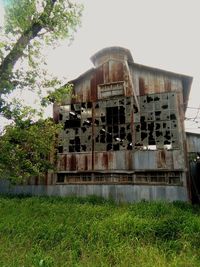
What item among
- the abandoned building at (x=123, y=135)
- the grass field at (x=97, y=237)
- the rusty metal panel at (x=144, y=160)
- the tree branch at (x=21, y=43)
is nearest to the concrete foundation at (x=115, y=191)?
the abandoned building at (x=123, y=135)

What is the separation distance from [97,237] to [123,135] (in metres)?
8.98

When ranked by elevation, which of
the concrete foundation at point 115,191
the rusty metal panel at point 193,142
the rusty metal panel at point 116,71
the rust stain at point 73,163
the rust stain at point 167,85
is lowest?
the concrete foundation at point 115,191

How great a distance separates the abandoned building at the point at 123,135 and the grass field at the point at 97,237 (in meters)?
2.98

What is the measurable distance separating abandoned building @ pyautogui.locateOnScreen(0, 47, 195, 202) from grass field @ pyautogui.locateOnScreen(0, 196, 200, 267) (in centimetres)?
298

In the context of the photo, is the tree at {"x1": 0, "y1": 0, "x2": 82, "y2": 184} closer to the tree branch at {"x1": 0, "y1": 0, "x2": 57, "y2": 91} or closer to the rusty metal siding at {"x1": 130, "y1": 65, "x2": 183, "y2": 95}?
the tree branch at {"x1": 0, "y1": 0, "x2": 57, "y2": 91}

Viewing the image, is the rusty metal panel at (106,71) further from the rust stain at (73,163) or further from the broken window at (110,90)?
the rust stain at (73,163)

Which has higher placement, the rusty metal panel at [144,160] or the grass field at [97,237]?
the rusty metal panel at [144,160]

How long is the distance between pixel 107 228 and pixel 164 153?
7.56 m

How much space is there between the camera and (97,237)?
1006cm

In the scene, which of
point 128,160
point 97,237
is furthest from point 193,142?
point 97,237

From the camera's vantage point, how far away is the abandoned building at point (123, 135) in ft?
55.8

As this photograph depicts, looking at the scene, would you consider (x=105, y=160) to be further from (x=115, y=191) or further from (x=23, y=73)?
(x=23, y=73)

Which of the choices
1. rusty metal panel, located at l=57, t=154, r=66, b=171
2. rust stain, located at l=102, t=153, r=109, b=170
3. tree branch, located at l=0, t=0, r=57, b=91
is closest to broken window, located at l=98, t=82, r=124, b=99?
rust stain, located at l=102, t=153, r=109, b=170

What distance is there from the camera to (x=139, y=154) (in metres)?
17.5
